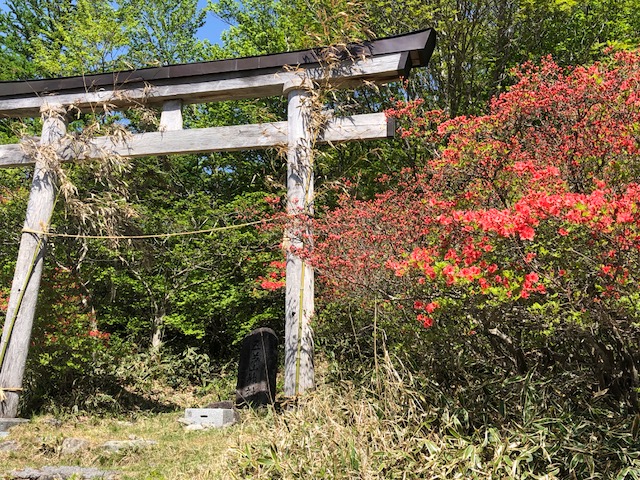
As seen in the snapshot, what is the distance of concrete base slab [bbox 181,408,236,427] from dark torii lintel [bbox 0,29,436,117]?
3.82m

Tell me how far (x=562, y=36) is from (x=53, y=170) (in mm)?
10485

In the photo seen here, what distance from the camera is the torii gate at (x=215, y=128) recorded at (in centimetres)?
581

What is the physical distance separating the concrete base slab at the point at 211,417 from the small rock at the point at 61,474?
2.53 metres

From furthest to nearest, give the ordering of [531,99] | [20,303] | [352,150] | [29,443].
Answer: [352,150] → [20,303] → [29,443] → [531,99]

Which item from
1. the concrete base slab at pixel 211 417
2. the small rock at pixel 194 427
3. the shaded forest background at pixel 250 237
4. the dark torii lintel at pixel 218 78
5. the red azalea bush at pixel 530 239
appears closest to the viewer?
the red azalea bush at pixel 530 239

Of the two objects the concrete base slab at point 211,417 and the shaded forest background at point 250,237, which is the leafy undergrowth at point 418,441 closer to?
the shaded forest background at point 250,237

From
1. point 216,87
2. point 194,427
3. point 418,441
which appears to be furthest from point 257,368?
point 418,441

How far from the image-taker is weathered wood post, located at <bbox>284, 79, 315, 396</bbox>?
18.2ft

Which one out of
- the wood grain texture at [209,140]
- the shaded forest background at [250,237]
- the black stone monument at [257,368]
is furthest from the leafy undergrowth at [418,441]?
the black stone monument at [257,368]

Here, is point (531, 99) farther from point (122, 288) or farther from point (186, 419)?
point (122, 288)

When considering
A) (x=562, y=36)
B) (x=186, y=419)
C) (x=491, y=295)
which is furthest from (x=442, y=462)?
(x=562, y=36)

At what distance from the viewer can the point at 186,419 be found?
709cm

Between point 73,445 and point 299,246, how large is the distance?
2.82 metres

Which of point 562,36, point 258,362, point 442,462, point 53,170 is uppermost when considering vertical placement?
point 562,36
